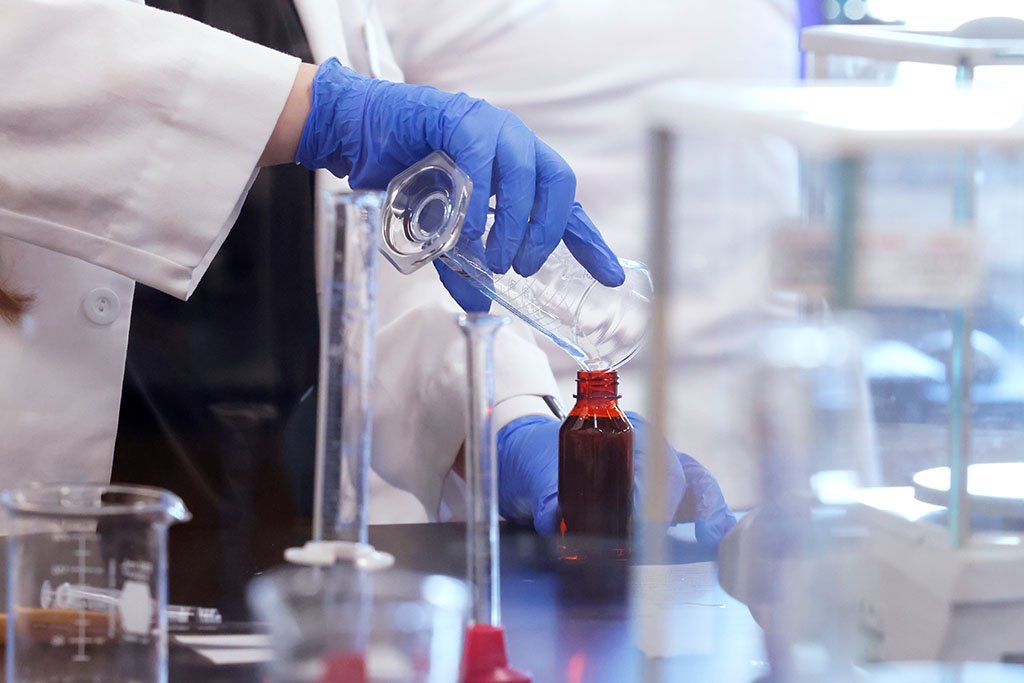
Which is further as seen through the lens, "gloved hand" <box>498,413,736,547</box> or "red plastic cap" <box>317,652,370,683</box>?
"gloved hand" <box>498,413,736,547</box>

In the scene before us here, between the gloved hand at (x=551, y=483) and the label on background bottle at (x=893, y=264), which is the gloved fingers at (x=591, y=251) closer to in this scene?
the gloved hand at (x=551, y=483)

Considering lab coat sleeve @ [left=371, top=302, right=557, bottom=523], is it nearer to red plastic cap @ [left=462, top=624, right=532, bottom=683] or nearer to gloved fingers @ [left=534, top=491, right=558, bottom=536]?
gloved fingers @ [left=534, top=491, right=558, bottom=536]

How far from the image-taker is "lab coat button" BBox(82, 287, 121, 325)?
1219mm

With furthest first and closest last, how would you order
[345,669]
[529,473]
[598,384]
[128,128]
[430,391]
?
1. [430,391]
2. [529,473]
3. [128,128]
4. [598,384]
5. [345,669]

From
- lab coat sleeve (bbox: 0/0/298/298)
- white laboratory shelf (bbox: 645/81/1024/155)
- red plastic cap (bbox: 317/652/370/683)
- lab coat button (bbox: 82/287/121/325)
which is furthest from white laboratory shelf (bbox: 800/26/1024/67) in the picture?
lab coat button (bbox: 82/287/121/325)

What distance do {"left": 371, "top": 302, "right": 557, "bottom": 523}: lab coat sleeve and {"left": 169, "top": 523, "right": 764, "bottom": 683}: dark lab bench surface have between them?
33cm

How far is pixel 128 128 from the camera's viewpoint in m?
1.08

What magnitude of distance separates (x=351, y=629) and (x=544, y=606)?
1.03 ft

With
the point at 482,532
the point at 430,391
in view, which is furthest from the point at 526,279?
the point at 482,532

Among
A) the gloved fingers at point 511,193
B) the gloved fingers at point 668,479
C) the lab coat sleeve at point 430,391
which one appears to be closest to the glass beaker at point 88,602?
the gloved fingers at point 668,479

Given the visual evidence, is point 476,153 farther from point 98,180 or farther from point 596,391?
point 98,180

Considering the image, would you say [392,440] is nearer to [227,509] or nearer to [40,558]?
[227,509]

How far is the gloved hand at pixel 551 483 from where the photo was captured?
739mm

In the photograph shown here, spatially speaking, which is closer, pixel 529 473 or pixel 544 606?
pixel 544 606
